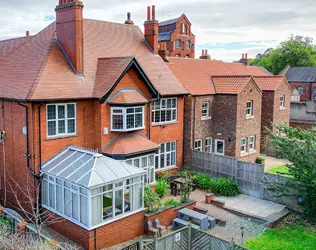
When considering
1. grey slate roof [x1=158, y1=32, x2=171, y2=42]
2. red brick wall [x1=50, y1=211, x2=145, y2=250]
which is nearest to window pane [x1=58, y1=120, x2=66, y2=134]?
red brick wall [x1=50, y1=211, x2=145, y2=250]

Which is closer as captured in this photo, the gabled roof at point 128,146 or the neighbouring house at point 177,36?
the gabled roof at point 128,146

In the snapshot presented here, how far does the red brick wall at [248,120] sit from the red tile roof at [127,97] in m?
9.21

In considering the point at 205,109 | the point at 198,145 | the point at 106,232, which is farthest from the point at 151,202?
the point at 205,109

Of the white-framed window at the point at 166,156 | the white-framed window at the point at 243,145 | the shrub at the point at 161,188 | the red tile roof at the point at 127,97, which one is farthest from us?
the white-framed window at the point at 243,145

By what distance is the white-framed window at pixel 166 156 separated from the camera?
23172mm

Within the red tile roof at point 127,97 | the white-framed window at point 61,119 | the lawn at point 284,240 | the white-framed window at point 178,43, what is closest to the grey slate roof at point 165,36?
the white-framed window at point 178,43

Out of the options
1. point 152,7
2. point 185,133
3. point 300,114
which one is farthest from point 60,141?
point 300,114

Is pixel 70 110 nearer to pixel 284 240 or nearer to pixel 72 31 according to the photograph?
Result: pixel 72 31

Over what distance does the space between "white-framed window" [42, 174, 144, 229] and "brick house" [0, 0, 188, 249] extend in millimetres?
50

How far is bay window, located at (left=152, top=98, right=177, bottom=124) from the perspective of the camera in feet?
74.5

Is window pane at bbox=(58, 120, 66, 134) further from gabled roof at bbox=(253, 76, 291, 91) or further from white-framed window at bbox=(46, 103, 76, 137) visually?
gabled roof at bbox=(253, 76, 291, 91)

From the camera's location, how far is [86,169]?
49.6 feet

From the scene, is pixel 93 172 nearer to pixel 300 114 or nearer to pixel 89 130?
pixel 89 130

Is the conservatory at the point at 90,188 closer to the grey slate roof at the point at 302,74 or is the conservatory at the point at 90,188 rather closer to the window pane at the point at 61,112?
the window pane at the point at 61,112
